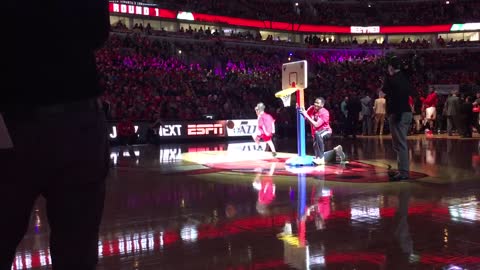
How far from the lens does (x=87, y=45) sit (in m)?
1.99

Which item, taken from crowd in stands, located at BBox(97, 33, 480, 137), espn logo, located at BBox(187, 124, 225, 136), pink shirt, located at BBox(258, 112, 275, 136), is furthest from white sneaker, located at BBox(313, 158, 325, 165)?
espn logo, located at BBox(187, 124, 225, 136)

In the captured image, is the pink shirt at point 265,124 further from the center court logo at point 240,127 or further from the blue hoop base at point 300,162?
the center court logo at point 240,127

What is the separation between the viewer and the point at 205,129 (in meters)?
22.1

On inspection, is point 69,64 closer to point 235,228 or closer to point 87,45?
point 87,45

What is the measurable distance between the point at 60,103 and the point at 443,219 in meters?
4.93

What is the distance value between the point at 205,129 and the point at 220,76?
31.4 feet

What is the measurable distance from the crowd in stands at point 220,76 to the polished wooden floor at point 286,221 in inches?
105

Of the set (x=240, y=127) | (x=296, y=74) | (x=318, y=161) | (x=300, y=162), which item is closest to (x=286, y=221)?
(x=300, y=162)

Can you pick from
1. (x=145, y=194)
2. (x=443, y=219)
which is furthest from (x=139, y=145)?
(x=443, y=219)

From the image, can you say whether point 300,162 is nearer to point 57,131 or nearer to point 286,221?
point 286,221

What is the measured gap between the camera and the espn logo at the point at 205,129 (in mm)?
21812

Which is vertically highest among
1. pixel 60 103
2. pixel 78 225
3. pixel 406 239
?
pixel 60 103

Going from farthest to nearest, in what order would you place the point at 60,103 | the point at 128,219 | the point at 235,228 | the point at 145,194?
the point at 145,194 < the point at 128,219 < the point at 235,228 < the point at 60,103

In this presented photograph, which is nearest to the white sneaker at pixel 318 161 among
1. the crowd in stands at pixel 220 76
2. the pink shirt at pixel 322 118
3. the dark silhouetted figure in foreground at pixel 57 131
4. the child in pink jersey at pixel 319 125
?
the child in pink jersey at pixel 319 125
